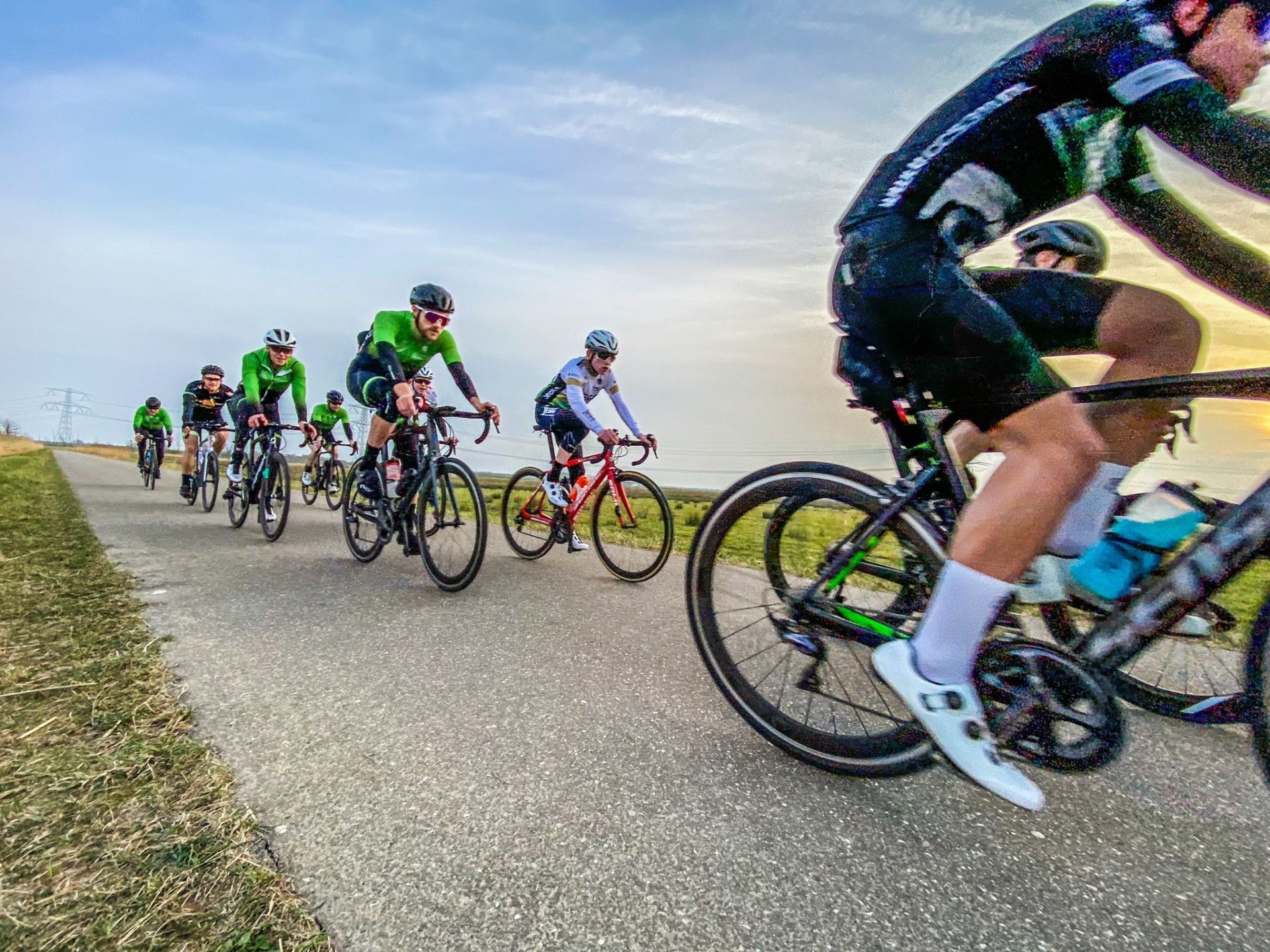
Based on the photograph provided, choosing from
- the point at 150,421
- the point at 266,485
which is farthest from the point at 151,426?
the point at 266,485

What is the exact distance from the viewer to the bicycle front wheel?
4508 millimetres

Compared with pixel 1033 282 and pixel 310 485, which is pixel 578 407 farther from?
pixel 310 485

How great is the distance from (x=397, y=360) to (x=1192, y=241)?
15.8ft

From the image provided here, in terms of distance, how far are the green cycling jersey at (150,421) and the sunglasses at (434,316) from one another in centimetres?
1458

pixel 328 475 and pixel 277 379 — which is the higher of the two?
pixel 277 379

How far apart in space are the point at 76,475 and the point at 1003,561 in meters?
26.5

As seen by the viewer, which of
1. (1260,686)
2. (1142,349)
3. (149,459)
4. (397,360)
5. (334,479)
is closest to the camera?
(1260,686)

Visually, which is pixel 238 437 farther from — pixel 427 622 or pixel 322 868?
pixel 322 868

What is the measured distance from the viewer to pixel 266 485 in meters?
7.29

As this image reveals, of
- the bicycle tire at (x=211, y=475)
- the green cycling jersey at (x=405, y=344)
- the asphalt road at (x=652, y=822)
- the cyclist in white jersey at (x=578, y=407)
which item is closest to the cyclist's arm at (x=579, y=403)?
the cyclist in white jersey at (x=578, y=407)

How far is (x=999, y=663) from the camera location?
176 centimetres

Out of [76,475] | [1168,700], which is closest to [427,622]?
[1168,700]

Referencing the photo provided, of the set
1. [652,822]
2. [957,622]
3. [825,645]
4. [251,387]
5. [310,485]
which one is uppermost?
[251,387]

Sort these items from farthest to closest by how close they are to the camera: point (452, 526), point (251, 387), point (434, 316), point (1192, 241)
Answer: point (251, 387), point (434, 316), point (452, 526), point (1192, 241)
